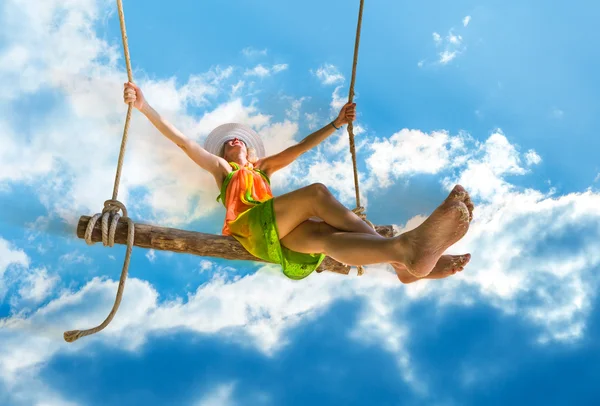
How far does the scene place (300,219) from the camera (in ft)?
8.43

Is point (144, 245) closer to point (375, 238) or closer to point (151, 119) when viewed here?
point (151, 119)

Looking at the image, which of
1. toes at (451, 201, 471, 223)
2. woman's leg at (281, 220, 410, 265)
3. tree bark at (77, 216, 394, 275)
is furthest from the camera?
tree bark at (77, 216, 394, 275)

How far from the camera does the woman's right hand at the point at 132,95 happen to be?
3.02 meters

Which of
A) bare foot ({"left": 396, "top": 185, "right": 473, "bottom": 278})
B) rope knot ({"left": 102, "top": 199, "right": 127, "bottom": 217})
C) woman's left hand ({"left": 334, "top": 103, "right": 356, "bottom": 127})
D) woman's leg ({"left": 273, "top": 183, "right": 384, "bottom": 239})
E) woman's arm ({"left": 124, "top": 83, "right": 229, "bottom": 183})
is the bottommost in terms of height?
bare foot ({"left": 396, "top": 185, "right": 473, "bottom": 278})

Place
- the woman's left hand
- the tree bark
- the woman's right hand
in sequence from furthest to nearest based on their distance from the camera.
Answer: the woman's left hand
the woman's right hand
the tree bark

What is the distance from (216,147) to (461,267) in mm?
1478

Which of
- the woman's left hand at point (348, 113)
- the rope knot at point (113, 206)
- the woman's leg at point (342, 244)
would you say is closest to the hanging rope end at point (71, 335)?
the rope knot at point (113, 206)

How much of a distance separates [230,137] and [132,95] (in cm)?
65

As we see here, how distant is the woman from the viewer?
85.8 inches

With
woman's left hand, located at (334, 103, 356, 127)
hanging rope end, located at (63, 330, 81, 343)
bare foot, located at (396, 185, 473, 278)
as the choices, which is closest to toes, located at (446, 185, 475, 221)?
bare foot, located at (396, 185, 473, 278)

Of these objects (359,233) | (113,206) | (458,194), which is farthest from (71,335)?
(458,194)

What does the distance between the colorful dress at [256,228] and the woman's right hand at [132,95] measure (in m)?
0.51

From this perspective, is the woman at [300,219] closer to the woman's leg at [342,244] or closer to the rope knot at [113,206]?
the woman's leg at [342,244]

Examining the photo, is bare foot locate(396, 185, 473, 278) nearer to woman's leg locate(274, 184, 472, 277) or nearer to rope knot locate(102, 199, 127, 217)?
woman's leg locate(274, 184, 472, 277)
